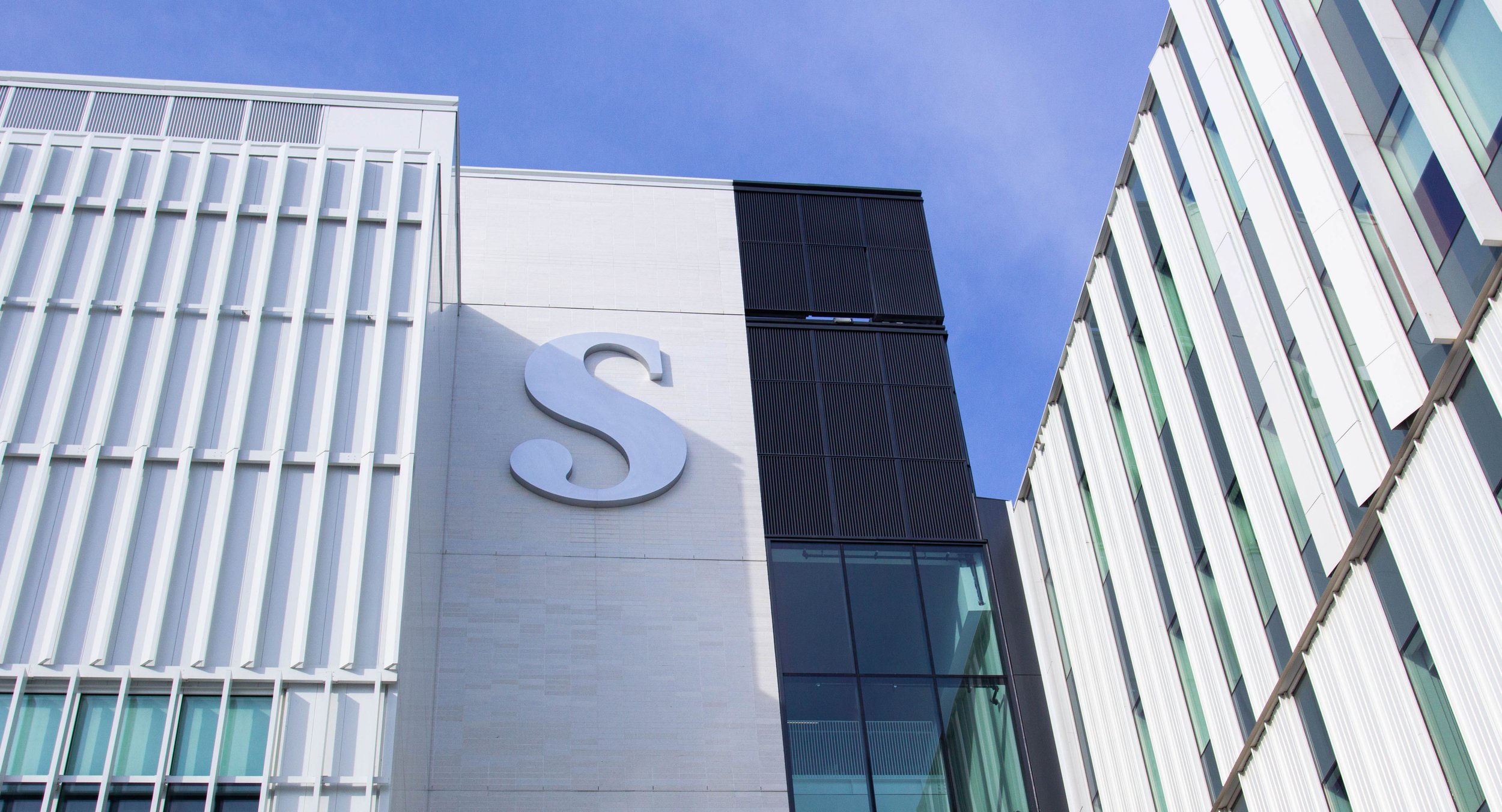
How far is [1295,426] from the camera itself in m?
17.6

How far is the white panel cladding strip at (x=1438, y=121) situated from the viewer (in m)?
14.3

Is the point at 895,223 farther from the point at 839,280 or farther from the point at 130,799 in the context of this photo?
the point at 130,799

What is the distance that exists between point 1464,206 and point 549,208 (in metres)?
22.4

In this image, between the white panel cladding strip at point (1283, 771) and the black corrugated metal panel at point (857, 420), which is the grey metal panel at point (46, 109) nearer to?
the black corrugated metal panel at point (857, 420)

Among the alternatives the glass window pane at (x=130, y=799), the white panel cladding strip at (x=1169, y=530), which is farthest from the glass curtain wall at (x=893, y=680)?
the glass window pane at (x=130, y=799)

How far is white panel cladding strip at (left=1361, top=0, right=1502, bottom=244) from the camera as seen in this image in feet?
46.8

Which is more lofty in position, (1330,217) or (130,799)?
(1330,217)

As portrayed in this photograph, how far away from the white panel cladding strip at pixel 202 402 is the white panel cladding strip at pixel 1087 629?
11684 millimetres

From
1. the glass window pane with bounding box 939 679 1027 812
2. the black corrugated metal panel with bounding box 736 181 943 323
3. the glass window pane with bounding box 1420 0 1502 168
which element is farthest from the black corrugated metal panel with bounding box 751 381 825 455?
the glass window pane with bounding box 1420 0 1502 168

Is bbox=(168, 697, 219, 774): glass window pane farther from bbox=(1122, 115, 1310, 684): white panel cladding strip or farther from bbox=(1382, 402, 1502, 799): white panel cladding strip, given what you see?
bbox=(1382, 402, 1502, 799): white panel cladding strip

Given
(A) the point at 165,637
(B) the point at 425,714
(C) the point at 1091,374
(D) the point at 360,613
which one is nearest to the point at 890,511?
(C) the point at 1091,374

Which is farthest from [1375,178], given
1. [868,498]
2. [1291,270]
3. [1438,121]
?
[868,498]

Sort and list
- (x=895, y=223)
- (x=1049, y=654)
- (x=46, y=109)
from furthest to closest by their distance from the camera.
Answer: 1. (x=895, y=223)
2. (x=46, y=109)
3. (x=1049, y=654)

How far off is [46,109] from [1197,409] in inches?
892
